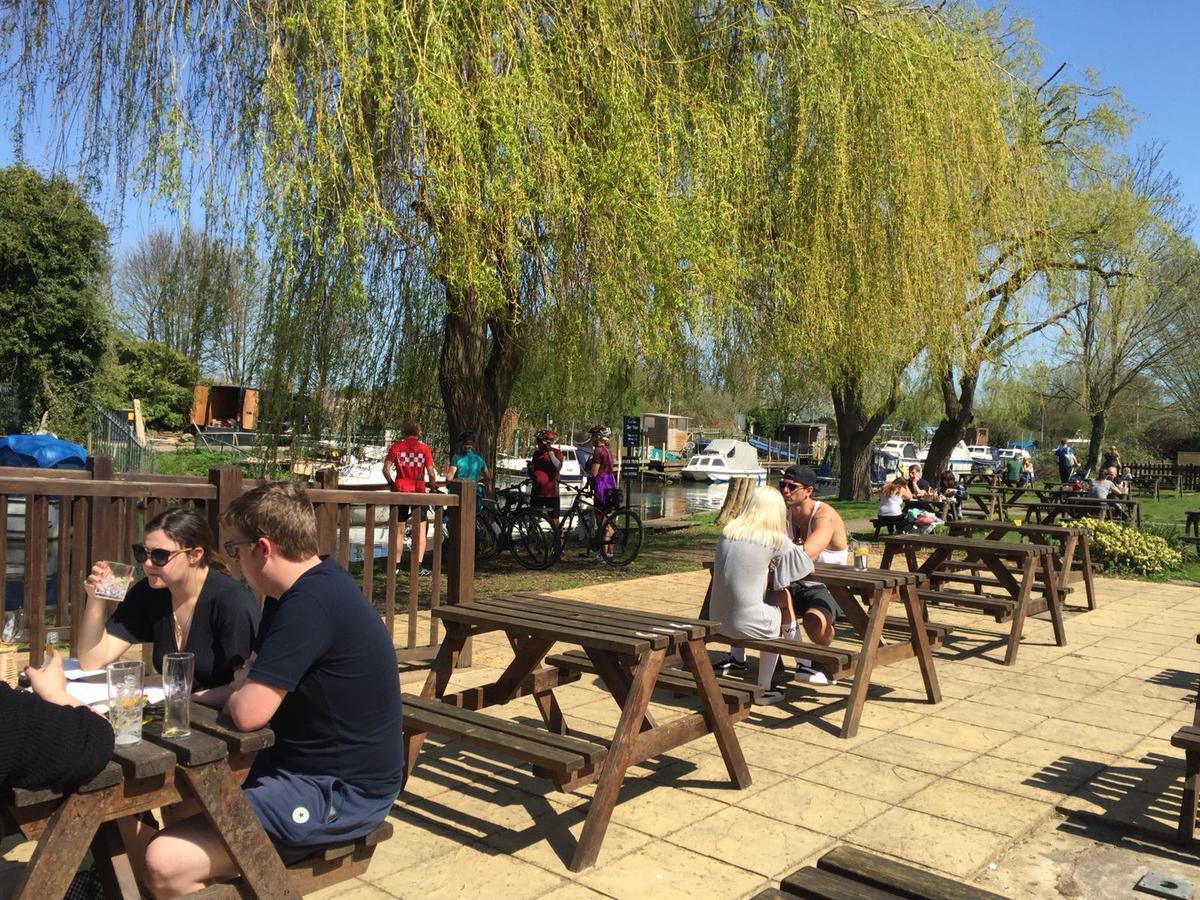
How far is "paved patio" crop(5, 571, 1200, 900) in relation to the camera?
3.60m

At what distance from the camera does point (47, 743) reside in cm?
210

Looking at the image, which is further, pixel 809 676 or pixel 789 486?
Answer: pixel 789 486

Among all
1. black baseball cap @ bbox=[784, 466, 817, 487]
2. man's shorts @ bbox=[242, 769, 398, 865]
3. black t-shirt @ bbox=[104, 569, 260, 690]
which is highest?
black baseball cap @ bbox=[784, 466, 817, 487]

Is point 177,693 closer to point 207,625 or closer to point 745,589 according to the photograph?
point 207,625

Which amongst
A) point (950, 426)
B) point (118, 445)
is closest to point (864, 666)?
point (950, 426)

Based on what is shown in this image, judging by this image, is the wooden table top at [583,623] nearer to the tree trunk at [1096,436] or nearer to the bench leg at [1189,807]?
the bench leg at [1189,807]

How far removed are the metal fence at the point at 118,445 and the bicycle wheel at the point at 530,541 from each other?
41.8ft

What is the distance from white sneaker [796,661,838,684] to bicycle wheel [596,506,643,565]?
613 centimetres

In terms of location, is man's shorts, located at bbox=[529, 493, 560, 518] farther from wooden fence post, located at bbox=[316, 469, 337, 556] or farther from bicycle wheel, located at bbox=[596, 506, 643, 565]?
wooden fence post, located at bbox=[316, 469, 337, 556]

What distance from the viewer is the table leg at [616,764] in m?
3.62

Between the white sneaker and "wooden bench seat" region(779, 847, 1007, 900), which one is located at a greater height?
"wooden bench seat" region(779, 847, 1007, 900)

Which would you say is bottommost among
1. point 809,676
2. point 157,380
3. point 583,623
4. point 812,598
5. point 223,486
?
point 809,676

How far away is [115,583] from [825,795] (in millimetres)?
2945

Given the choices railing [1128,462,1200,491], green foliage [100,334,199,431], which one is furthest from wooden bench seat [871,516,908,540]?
green foliage [100,334,199,431]
